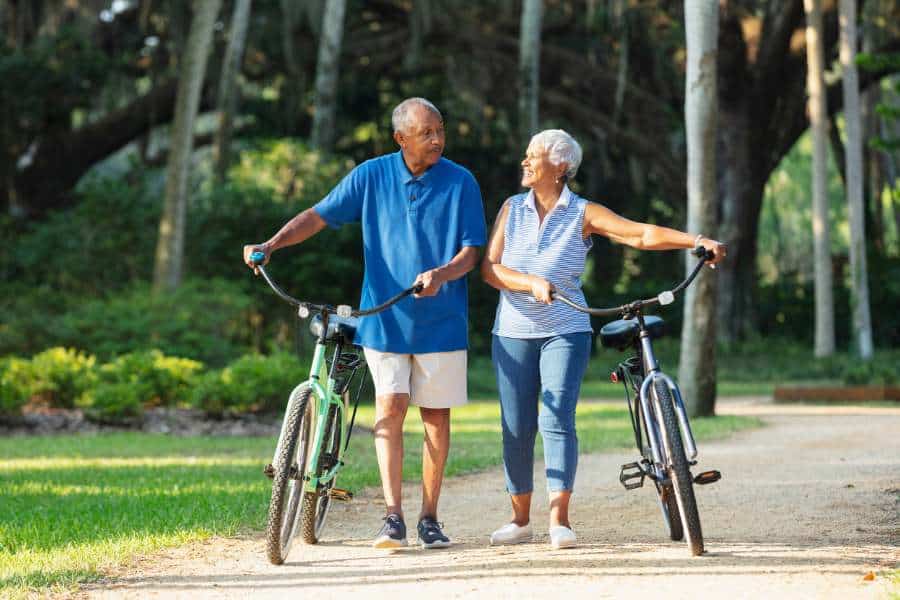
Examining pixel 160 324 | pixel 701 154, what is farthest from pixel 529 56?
pixel 701 154

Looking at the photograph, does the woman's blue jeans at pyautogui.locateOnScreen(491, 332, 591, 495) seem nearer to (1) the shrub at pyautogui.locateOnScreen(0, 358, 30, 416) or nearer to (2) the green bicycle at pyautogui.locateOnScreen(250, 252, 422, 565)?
(2) the green bicycle at pyautogui.locateOnScreen(250, 252, 422, 565)

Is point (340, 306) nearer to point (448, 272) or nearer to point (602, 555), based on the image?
point (448, 272)

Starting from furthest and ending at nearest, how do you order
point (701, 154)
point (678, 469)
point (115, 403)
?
1. point (701, 154)
2. point (115, 403)
3. point (678, 469)

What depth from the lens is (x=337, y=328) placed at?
6977 millimetres

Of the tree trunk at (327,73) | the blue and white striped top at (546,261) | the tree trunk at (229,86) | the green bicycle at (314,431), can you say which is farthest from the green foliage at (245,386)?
the tree trunk at (229,86)

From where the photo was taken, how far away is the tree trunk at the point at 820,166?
85.4ft

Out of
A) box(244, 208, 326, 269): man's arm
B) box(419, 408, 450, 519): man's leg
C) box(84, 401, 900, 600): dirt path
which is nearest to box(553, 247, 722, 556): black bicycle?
box(84, 401, 900, 600): dirt path

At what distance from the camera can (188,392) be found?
1647cm

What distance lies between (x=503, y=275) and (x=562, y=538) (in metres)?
1.24

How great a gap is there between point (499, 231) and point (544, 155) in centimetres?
44

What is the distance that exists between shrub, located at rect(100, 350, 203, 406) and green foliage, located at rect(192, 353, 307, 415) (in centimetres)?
46

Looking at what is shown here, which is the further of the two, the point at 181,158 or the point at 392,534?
the point at 181,158

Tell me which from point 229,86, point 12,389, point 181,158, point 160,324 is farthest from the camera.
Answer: point 229,86

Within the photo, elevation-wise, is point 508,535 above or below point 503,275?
below
